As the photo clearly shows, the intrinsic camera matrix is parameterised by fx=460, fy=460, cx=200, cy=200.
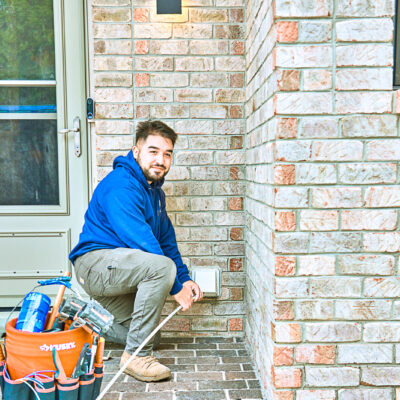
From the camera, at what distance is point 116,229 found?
2.34 m

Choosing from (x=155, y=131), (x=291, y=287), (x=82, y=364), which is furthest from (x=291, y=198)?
(x=82, y=364)

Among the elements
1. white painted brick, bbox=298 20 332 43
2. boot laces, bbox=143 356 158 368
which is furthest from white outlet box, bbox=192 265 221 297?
white painted brick, bbox=298 20 332 43

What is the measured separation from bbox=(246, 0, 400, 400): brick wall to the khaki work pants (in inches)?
25.3

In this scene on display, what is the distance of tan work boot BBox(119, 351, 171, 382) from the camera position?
88.0 inches

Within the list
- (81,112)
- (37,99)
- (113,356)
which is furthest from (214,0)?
(113,356)

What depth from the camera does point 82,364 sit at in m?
1.75

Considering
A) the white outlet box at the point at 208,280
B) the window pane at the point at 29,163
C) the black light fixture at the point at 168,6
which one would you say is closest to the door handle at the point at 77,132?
the window pane at the point at 29,163

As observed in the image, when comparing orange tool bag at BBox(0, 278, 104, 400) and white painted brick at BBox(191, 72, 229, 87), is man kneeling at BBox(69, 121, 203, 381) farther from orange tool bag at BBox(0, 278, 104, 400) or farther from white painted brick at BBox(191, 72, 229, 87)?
orange tool bag at BBox(0, 278, 104, 400)

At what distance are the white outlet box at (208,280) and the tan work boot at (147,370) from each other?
60cm

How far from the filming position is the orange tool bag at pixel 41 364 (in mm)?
1688

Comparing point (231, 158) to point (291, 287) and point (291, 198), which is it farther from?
point (291, 287)

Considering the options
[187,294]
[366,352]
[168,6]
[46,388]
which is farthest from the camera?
[168,6]

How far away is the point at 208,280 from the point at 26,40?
188 cm

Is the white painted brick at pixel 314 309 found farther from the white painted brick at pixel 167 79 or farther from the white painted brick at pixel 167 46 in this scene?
the white painted brick at pixel 167 46
